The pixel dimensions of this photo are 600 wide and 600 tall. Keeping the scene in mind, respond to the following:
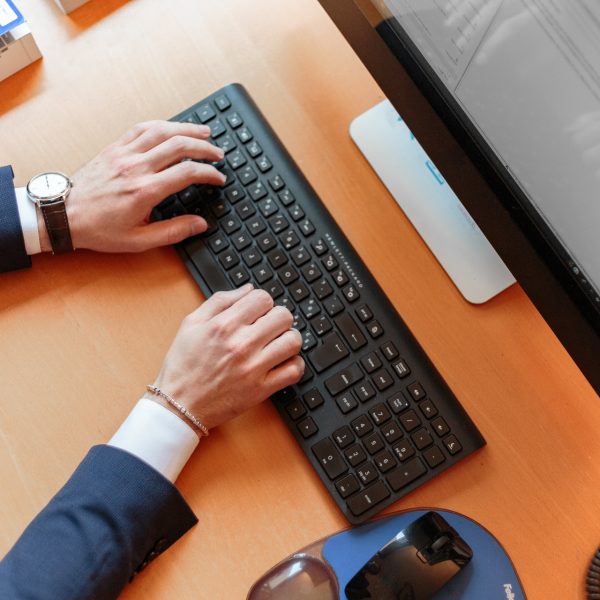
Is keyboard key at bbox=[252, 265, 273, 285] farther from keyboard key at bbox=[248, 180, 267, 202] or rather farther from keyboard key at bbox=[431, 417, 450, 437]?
keyboard key at bbox=[431, 417, 450, 437]

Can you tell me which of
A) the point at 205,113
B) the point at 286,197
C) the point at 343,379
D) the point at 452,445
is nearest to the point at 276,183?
the point at 286,197

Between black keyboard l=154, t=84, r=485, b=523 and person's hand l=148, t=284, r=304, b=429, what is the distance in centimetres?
2

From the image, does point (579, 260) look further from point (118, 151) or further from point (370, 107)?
point (118, 151)

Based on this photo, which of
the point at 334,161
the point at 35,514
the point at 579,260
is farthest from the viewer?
the point at 334,161

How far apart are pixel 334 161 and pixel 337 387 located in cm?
26

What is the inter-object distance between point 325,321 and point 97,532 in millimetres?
293

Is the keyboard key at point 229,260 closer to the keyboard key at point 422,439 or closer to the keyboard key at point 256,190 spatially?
the keyboard key at point 256,190

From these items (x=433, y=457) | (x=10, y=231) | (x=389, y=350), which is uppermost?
(x=10, y=231)

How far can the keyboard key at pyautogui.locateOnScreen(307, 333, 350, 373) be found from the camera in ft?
2.35

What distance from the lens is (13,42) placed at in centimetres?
82

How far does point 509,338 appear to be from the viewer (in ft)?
2.48

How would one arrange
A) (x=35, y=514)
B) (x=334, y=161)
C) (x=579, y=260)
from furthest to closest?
(x=334, y=161), (x=35, y=514), (x=579, y=260)

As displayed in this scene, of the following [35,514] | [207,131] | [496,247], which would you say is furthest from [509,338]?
[35,514]

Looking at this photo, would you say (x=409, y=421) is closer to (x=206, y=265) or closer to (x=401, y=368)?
(x=401, y=368)
